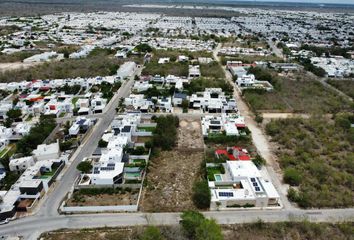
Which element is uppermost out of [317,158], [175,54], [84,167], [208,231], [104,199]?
[208,231]

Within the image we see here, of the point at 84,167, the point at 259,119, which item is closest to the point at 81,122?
the point at 84,167

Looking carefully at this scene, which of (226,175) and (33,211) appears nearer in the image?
(33,211)

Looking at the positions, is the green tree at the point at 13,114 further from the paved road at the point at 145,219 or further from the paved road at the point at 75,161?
the paved road at the point at 145,219

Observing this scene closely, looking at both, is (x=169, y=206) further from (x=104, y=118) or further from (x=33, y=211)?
(x=104, y=118)

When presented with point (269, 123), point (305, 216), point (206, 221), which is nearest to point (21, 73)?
point (269, 123)

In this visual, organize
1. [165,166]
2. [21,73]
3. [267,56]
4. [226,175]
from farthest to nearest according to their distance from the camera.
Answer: [267,56] < [21,73] < [165,166] < [226,175]

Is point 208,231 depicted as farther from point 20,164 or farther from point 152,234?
point 20,164

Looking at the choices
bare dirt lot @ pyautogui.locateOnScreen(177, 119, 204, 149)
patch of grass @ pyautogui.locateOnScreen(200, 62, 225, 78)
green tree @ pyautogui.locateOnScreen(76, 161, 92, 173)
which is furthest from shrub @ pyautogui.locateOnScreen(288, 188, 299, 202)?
patch of grass @ pyautogui.locateOnScreen(200, 62, 225, 78)
